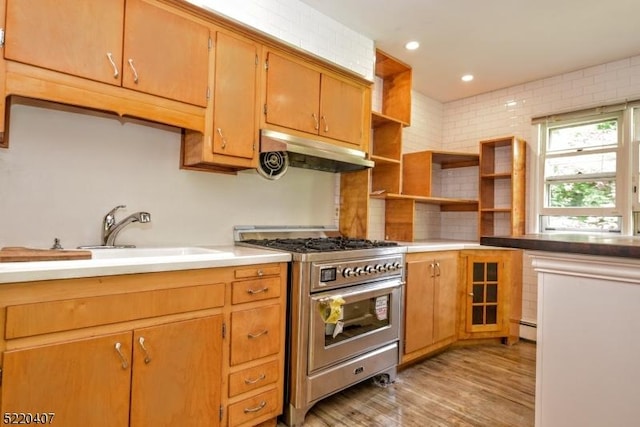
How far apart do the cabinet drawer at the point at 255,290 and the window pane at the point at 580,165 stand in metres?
3.13

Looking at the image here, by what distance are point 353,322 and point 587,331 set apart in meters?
1.38

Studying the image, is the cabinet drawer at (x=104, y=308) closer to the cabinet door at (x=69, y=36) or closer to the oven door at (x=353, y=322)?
the oven door at (x=353, y=322)

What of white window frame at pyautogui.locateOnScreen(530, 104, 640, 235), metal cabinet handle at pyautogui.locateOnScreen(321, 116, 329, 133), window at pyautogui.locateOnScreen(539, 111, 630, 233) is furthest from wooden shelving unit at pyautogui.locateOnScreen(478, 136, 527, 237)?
metal cabinet handle at pyautogui.locateOnScreen(321, 116, 329, 133)

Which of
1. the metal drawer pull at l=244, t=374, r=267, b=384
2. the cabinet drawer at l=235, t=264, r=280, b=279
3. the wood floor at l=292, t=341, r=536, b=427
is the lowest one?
the wood floor at l=292, t=341, r=536, b=427

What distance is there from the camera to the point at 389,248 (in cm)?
243

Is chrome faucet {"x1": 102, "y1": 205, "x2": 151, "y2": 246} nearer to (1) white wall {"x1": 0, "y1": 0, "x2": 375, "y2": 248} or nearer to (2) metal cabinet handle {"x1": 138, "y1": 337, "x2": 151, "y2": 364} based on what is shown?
(1) white wall {"x1": 0, "y1": 0, "x2": 375, "y2": 248}

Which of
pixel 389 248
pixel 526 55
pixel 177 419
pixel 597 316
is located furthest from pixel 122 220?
pixel 526 55

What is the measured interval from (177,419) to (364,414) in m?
1.10

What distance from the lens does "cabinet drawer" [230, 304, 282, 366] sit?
5.62ft

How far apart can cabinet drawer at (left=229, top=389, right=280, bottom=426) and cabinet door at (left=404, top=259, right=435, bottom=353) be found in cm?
118

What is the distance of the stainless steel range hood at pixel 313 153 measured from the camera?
2146 millimetres

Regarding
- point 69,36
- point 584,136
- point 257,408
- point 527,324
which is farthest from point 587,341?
point 584,136

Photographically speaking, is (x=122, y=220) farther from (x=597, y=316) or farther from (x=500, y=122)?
(x=500, y=122)

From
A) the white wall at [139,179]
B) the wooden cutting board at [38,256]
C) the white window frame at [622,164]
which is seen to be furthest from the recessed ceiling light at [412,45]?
the wooden cutting board at [38,256]
